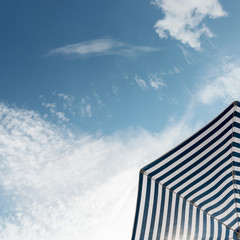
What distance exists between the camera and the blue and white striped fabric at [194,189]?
447 cm

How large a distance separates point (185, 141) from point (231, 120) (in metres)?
0.95

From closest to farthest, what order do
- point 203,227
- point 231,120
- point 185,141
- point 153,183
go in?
1. point 231,120
2. point 185,141
3. point 153,183
4. point 203,227

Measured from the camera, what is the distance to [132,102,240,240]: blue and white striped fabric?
14.7 feet

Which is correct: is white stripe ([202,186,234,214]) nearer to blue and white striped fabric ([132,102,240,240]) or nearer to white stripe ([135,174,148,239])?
blue and white striped fabric ([132,102,240,240])

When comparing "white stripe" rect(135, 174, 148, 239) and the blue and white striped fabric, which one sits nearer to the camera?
the blue and white striped fabric

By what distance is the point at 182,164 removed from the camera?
4688mm

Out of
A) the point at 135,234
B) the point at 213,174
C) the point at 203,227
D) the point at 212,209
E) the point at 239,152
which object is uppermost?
the point at 239,152

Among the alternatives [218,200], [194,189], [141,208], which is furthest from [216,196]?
[141,208]

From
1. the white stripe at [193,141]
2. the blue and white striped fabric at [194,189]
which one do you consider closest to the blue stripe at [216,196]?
the blue and white striped fabric at [194,189]

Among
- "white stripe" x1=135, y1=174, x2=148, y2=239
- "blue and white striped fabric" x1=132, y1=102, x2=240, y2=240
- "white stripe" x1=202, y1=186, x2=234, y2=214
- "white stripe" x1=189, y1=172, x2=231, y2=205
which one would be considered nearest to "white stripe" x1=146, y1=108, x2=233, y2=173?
"blue and white striped fabric" x1=132, y1=102, x2=240, y2=240

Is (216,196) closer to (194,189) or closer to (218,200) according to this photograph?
(218,200)

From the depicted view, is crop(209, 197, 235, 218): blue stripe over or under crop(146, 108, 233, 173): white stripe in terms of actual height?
under

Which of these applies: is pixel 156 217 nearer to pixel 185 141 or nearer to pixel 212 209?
pixel 212 209

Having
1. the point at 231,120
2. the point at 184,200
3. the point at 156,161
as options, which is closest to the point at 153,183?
the point at 156,161
